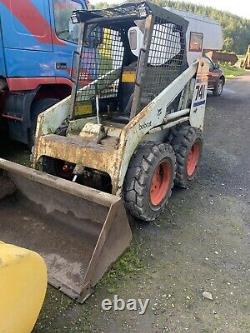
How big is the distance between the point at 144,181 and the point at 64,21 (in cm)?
316

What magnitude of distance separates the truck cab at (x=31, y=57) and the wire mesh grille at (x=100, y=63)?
648 millimetres

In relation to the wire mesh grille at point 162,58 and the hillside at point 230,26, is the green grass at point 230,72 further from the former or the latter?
the hillside at point 230,26

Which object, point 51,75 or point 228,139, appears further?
point 228,139

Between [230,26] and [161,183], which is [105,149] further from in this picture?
[230,26]

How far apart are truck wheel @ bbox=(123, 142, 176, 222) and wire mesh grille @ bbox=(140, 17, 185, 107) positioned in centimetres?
61

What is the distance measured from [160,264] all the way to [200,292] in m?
0.43

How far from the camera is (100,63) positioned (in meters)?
4.35

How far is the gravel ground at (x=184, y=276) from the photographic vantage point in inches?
98.6

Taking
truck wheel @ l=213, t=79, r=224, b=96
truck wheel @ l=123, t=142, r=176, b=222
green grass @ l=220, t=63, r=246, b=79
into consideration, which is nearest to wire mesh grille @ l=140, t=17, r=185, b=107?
truck wheel @ l=123, t=142, r=176, b=222

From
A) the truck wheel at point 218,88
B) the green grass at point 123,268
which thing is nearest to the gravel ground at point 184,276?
the green grass at point 123,268

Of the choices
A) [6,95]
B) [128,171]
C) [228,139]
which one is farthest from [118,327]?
[228,139]

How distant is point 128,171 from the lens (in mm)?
3320

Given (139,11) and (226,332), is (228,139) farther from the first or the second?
(226,332)

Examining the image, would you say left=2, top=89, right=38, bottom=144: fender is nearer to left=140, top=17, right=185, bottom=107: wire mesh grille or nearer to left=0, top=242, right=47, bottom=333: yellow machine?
left=140, top=17, right=185, bottom=107: wire mesh grille
